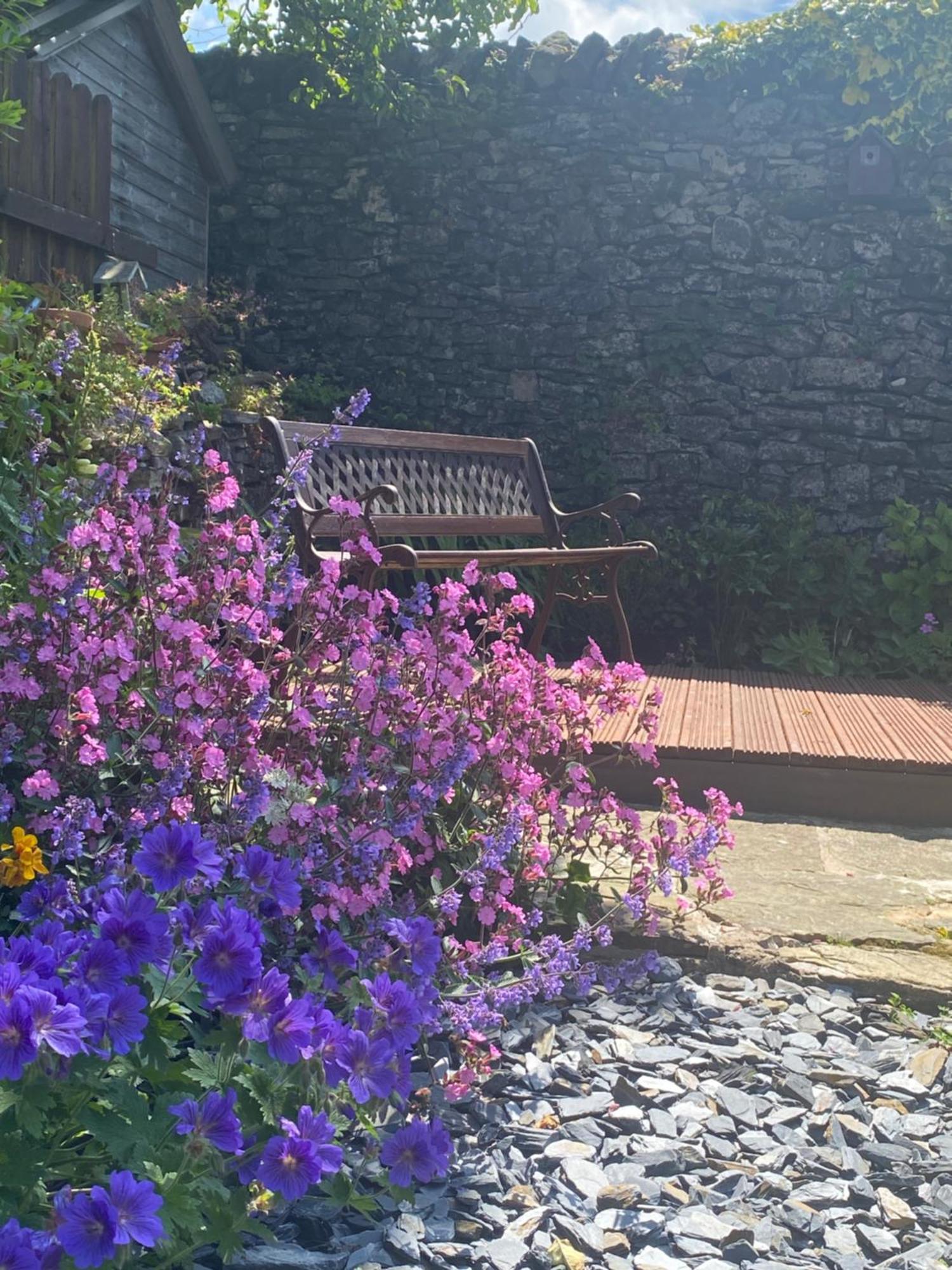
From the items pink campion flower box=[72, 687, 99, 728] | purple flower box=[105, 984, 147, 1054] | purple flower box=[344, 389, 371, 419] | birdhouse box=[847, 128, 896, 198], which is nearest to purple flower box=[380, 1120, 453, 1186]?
purple flower box=[105, 984, 147, 1054]

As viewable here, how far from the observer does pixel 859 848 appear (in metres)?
3.36

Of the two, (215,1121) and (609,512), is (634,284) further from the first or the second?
(215,1121)

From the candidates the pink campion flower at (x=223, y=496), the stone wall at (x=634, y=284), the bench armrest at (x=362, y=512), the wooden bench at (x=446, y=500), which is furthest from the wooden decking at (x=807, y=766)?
the stone wall at (x=634, y=284)

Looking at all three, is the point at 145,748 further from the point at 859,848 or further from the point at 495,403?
the point at 495,403

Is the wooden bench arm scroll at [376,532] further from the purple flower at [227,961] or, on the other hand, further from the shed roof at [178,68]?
the shed roof at [178,68]

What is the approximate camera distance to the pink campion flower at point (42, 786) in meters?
1.75

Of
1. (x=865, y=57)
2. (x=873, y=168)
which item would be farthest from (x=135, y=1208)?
(x=865, y=57)

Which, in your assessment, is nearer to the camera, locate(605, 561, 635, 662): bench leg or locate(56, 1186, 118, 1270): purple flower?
locate(56, 1186, 118, 1270): purple flower

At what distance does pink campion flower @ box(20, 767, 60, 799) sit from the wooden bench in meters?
1.50

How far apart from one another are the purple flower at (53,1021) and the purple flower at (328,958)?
0.54 m

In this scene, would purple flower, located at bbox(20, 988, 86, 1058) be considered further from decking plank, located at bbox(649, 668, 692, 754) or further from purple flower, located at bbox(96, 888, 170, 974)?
decking plank, located at bbox(649, 668, 692, 754)

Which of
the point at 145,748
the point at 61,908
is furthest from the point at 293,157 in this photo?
the point at 61,908

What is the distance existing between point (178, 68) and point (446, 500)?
427cm

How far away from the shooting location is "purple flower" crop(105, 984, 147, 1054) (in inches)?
46.6
